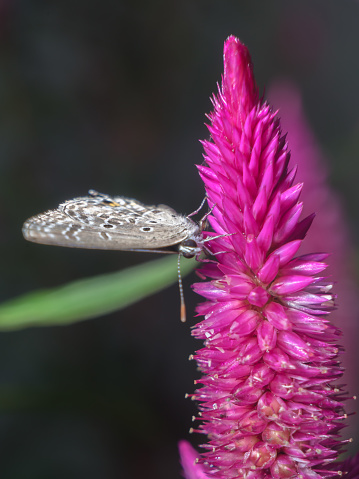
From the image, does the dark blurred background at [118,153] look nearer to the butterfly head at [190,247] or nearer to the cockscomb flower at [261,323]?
the butterfly head at [190,247]

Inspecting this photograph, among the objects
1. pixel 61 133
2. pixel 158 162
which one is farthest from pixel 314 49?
pixel 61 133

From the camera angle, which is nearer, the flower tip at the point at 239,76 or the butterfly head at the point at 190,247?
the flower tip at the point at 239,76

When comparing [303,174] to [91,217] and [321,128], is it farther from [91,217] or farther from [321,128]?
[321,128]

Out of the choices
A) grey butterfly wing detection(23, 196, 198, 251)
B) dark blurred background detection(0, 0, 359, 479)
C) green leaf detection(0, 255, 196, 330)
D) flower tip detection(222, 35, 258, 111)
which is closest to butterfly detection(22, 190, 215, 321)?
grey butterfly wing detection(23, 196, 198, 251)

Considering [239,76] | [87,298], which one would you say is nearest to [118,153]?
[87,298]

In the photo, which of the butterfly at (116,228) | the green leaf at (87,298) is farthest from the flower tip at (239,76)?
the green leaf at (87,298)

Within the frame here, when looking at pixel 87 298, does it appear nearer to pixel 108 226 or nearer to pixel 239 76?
pixel 108 226
